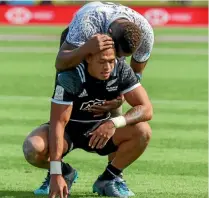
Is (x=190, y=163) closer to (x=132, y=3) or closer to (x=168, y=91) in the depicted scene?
→ (x=168, y=91)

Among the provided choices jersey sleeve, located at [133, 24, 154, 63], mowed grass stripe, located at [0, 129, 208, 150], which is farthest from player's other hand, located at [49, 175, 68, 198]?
mowed grass stripe, located at [0, 129, 208, 150]

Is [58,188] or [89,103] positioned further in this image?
[89,103]

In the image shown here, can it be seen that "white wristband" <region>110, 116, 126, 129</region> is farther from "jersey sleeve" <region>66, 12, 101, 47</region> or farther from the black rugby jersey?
"jersey sleeve" <region>66, 12, 101, 47</region>

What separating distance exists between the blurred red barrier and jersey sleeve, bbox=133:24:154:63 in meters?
32.5

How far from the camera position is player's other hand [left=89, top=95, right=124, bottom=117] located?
300 inches

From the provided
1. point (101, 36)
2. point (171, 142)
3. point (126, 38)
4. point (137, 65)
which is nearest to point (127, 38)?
point (126, 38)

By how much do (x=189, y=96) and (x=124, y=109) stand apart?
8.21 ft

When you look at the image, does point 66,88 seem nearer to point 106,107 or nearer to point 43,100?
point 106,107

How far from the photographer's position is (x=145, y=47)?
8578 millimetres

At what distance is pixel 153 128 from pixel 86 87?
4877mm

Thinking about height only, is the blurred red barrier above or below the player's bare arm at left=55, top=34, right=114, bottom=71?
below

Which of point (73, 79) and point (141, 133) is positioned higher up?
point (73, 79)

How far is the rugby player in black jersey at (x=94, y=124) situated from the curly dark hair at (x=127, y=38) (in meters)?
0.11

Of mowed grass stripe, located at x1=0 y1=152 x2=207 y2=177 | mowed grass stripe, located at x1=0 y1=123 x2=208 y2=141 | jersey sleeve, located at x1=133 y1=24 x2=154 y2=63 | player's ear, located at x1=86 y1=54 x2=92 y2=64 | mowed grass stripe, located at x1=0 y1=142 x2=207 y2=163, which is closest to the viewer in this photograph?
player's ear, located at x1=86 y1=54 x2=92 y2=64
